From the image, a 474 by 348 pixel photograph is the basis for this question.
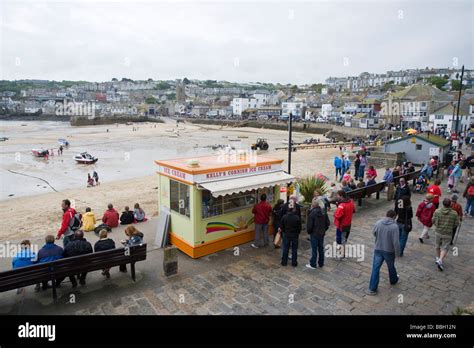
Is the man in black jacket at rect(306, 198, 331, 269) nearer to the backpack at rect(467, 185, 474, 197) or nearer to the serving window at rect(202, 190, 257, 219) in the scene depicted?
the serving window at rect(202, 190, 257, 219)

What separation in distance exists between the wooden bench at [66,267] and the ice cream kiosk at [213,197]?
153 centimetres

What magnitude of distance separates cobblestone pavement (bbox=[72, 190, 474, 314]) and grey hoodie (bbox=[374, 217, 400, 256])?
908 mm

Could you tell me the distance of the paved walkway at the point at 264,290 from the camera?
6.21 m

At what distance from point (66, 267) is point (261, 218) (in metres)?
4.68

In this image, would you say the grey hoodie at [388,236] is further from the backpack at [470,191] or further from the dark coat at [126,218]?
the dark coat at [126,218]

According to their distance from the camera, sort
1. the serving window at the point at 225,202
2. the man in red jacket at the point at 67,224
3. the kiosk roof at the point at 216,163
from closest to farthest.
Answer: the kiosk roof at the point at 216,163, the serving window at the point at 225,202, the man in red jacket at the point at 67,224

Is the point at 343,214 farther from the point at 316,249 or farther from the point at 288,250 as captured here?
the point at 288,250

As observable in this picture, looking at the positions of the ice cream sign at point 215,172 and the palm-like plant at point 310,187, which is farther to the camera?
the palm-like plant at point 310,187

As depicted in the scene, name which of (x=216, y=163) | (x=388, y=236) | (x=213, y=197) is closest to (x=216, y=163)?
(x=216, y=163)

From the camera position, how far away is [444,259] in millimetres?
8266

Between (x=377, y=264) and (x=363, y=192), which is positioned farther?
(x=363, y=192)

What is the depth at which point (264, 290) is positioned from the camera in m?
6.89

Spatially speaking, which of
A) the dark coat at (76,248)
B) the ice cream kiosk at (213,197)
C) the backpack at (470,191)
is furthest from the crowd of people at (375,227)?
the dark coat at (76,248)
